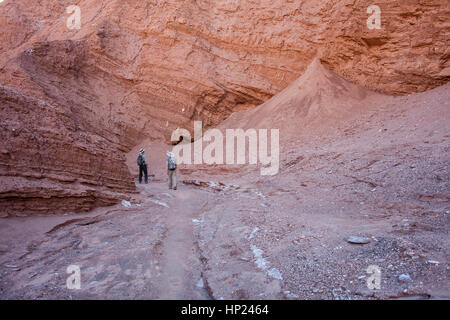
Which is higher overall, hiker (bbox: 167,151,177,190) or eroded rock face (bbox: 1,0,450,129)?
eroded rock face (bbox: 1,0,450,129)

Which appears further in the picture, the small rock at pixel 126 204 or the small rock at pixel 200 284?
the small rock at pixel 126 204

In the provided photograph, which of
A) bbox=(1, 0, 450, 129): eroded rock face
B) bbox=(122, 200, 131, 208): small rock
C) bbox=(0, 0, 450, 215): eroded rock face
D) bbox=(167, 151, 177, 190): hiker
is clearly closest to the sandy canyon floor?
bbox=(122, 200, 131, 208): small rock

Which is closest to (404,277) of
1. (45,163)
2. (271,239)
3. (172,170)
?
(271,239)

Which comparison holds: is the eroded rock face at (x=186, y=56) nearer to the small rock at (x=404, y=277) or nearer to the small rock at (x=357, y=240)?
the small rock at (x=357, y=240)

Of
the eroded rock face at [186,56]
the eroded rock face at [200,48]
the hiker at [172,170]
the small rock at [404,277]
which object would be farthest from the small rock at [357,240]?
the eroded rock face at [200,48]

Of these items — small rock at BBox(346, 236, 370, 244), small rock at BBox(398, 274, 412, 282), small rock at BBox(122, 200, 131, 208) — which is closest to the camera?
small rock at BBox(398, 274, 412, 282)

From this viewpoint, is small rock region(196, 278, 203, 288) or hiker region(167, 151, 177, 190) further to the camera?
hiker region(167, 151, 177, 190)

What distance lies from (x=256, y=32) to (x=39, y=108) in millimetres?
13647

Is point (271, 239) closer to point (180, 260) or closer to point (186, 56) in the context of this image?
point (180, 260)

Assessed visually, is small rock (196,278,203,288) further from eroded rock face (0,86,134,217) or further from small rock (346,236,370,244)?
eroded rock face (0,86,134,217)

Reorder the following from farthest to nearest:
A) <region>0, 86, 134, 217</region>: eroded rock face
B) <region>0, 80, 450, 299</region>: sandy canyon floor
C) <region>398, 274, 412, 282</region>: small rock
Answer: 1. <region>0, 86, 134, 217</region>: eroded rock face
2. <region>0, 80, 450, 299</region>: sandy canyon floor
3. <region>398, 274, 412, 282</region>: small rock

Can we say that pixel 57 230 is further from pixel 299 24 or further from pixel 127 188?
pixel 299 24

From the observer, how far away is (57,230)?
433cm
